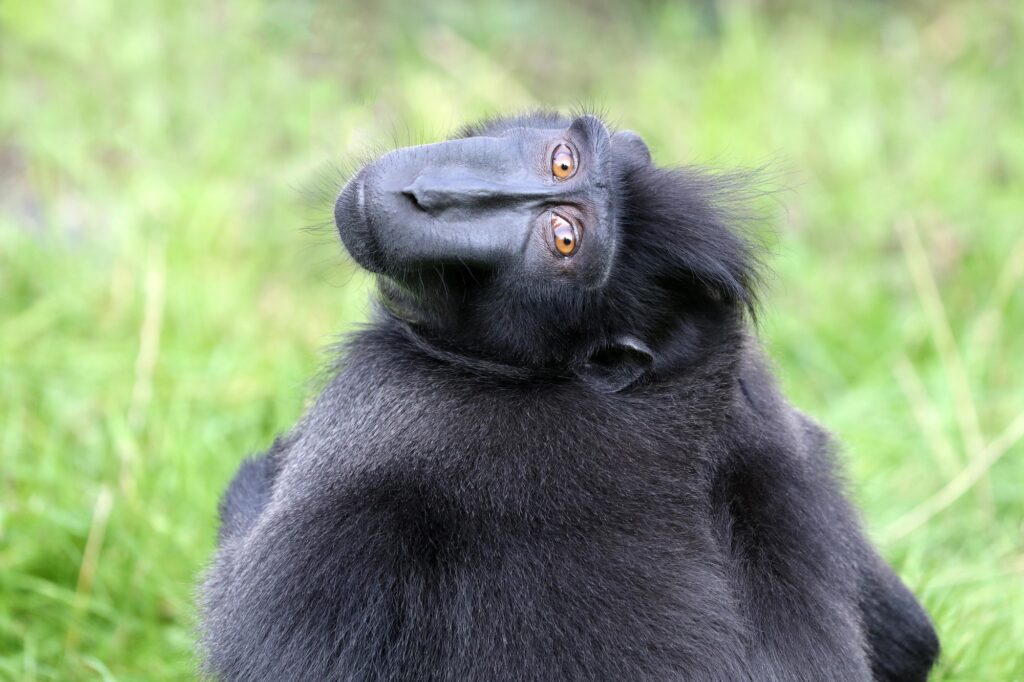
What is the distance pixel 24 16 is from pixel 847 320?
18.8 feet

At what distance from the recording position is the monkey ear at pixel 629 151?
3.36 metres

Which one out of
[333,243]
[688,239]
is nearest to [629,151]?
[688,239]

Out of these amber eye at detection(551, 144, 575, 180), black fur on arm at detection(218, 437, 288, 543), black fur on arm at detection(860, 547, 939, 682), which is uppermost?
amber eye at detection(551, 144, 575, 180)

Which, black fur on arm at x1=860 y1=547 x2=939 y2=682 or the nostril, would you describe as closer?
the nostril

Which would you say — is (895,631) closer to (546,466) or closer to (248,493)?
(546,466)

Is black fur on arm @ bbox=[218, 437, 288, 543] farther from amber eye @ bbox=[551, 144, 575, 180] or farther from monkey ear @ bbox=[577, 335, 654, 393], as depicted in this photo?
amber eye @ bbox=[551, 144, 575, 180]

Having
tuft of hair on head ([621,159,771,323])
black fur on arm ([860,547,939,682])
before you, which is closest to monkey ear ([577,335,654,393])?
tuft of hair on head ([621,159,771,323])

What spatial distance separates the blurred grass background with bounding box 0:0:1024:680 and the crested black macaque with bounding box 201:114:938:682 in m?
0.61

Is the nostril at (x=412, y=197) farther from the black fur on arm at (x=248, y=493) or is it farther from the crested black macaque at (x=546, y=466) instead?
the black fur on arm at (x=248, y=493)

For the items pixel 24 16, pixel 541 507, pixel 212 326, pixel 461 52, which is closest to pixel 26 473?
pixel 212 326

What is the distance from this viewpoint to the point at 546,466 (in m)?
3.00

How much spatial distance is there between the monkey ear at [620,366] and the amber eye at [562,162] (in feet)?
1.63

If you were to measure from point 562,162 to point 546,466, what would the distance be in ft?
2.91

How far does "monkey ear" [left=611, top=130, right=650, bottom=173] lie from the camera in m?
3.36
